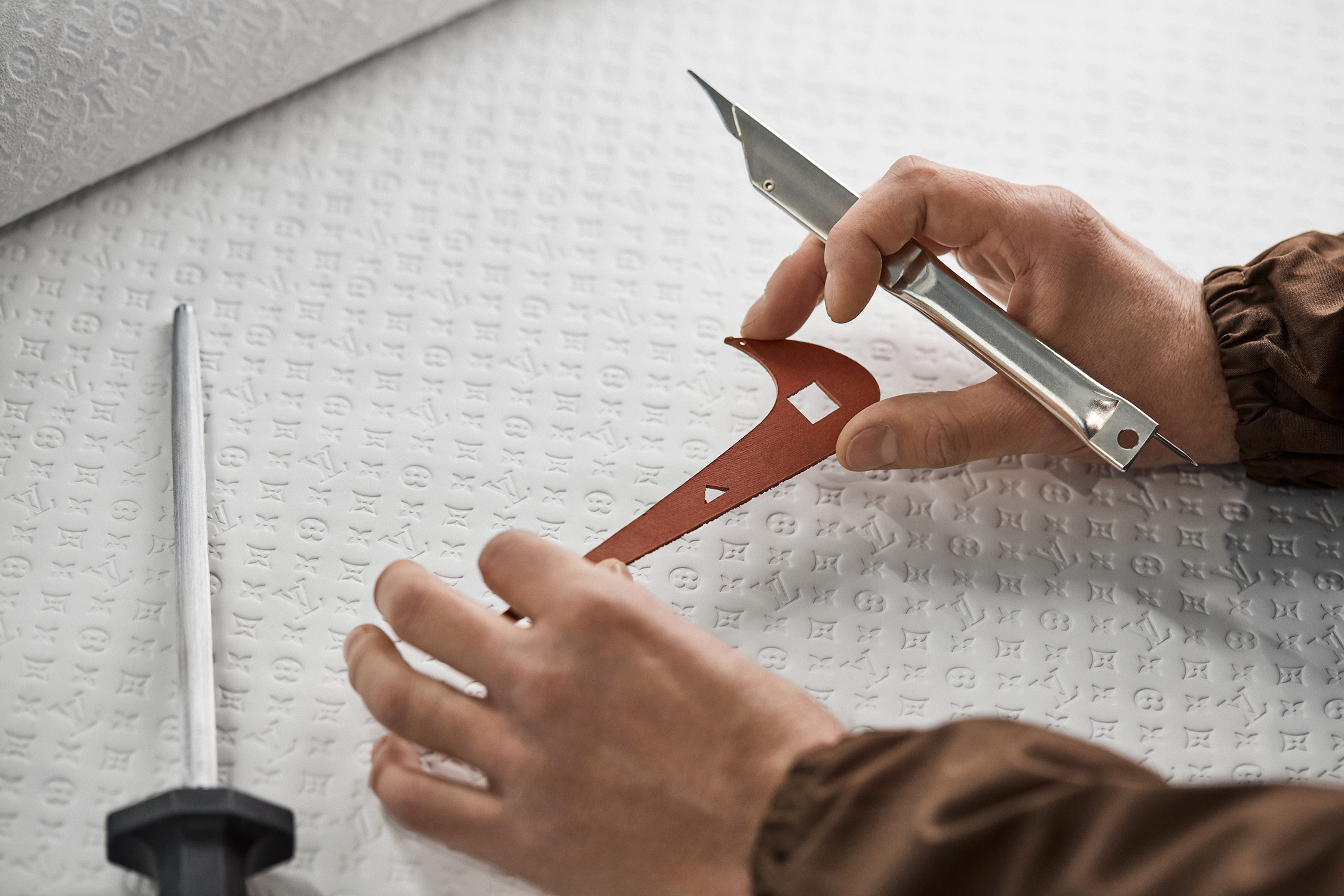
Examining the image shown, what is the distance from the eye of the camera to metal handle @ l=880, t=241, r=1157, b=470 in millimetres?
459

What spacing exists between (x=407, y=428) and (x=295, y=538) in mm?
79

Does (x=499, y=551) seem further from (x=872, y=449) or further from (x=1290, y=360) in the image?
(x=1290, y=360)

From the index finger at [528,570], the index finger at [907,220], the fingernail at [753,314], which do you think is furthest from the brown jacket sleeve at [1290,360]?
the index finger at [528,570]

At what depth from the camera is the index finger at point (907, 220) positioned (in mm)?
492

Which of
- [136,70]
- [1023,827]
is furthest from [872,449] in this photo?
[136,70]

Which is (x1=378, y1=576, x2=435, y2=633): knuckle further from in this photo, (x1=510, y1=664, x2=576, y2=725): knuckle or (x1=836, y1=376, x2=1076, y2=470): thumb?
(x1=836, y1=376, x2=1076, y2=470): thumb

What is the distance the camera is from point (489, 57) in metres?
0.71

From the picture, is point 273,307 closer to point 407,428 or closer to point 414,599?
point 407,428

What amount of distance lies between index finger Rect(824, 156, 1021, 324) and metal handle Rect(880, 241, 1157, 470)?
0.5 inches

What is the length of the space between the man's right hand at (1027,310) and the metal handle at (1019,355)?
17mm

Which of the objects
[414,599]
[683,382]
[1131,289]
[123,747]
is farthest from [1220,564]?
[123,747]

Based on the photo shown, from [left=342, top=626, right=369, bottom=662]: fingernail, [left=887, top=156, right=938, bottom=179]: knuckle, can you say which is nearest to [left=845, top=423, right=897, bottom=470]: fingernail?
[left=887, top=156, right=938, bottom=179]: knuckle

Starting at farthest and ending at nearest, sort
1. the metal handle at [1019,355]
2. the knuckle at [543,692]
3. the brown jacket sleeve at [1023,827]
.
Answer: the metal handle at [1019,355] → the knuckle at [543,692] → the brown jacket sleeve at [1023,827]

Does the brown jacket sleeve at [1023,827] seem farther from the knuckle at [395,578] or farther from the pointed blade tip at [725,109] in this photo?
the pointed blade tip at [725,109]
